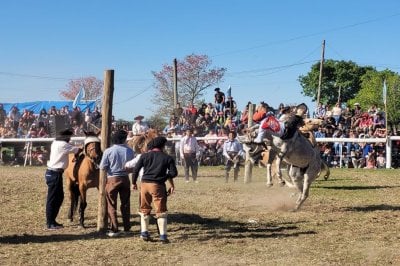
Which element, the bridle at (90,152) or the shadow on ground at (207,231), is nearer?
the shadow on ground at (207,231)

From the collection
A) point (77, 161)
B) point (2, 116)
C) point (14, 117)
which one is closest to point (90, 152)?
point (77, 161)

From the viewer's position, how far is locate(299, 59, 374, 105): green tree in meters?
67.2

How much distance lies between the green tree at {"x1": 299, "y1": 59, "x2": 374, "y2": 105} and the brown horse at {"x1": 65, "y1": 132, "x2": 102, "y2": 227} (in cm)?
5848

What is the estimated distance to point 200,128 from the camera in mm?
26484

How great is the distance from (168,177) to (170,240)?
42.5 inches

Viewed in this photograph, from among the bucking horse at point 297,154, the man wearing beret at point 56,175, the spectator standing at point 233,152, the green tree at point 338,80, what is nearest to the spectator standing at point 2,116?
the spectator standing at point 233,152

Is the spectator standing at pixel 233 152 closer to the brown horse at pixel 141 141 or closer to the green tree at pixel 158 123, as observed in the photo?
the green tree at pixel 158 123

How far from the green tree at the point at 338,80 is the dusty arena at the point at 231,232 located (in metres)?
52.3

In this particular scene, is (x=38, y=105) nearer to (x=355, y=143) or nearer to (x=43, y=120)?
(x=43, y=120)

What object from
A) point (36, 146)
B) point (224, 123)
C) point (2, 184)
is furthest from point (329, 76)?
point (2, 184)

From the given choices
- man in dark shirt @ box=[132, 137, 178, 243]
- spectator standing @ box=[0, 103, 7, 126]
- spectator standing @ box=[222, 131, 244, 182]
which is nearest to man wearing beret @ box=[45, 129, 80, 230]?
man in dark shirt @ box=[132, 137, 178, 243]

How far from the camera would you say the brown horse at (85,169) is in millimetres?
10711

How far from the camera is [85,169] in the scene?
10.7 metres

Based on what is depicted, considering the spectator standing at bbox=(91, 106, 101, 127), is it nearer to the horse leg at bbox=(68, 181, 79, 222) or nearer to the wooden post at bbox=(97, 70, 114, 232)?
the horse leg at bbox=(68, 181, 79, 222)
